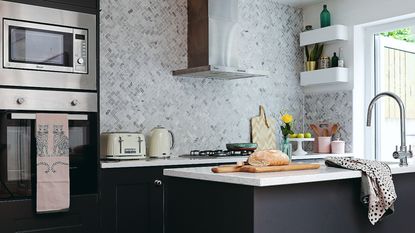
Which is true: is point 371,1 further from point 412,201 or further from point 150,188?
point 150,188

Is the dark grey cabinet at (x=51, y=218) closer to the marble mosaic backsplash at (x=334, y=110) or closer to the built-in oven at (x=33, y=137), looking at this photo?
the built-in oven at (x=33, y=137)

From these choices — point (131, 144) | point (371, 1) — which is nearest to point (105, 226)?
point (131, 144)

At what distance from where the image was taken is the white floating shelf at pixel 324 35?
4.61 m

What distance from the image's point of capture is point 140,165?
10.9ft

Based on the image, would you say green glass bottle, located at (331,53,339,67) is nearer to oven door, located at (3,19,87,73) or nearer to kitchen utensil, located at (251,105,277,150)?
kitchen utensil, located at (251,105,277,150)

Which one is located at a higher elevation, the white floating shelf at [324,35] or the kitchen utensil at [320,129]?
the white floating shelf at [324,35]

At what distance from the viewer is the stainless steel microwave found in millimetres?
2783

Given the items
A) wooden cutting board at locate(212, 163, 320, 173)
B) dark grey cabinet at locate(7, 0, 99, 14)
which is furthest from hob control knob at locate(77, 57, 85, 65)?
wooden cutting board at locate(212, 163, 320, 173)

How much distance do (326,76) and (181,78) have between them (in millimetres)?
1452

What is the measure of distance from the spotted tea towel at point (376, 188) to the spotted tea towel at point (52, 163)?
160 cm

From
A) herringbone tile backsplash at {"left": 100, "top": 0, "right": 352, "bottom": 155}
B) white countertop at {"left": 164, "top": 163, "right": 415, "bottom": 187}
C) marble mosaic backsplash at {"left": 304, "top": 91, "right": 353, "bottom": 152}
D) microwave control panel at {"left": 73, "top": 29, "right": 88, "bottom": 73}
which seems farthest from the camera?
marble mosaic backsplash at {"left": 304, "top": 91, "right": 353, "bottom": 152}

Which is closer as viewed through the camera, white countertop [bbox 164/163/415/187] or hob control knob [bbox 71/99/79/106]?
white countertop [bbox 164/163/415/187]

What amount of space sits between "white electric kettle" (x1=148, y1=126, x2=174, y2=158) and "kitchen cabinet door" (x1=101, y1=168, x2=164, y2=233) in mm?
340

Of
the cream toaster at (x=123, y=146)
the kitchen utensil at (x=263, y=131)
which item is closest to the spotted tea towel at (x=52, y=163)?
the cream toaster at (x=123, y=146)
